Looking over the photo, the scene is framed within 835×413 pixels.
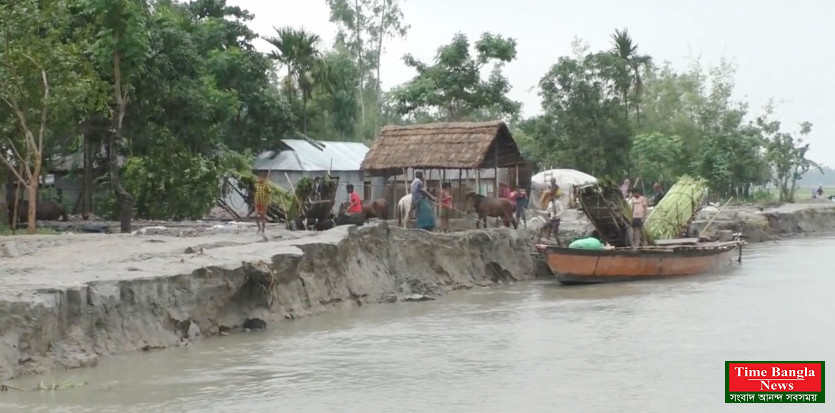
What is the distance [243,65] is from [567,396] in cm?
2185

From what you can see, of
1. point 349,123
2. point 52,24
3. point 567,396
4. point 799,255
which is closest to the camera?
point 567,396

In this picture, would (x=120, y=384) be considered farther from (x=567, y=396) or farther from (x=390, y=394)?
(x=567, y=396)

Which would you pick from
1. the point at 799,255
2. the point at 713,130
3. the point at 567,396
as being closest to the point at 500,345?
the point at 567,396

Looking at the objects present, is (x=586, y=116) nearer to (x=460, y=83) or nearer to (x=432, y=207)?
(x=460, y=83)

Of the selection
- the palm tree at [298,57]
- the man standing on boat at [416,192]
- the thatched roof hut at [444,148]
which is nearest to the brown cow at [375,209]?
the thatched roof hut at [444,148]

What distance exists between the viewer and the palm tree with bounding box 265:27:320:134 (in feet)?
116

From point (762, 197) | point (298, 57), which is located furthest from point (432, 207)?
point (762, 197)

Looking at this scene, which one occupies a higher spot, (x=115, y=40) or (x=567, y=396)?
(x=115, y=40)

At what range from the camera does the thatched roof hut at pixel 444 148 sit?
82.4 ft

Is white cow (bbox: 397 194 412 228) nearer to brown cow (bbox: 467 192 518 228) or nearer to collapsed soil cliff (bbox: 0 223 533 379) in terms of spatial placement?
collapsed soil cliff (bbox: 0 223 533 379)

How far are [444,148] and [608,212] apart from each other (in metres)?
5.94

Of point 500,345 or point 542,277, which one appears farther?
point 542,277

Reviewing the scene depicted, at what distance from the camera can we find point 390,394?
34.9 feet

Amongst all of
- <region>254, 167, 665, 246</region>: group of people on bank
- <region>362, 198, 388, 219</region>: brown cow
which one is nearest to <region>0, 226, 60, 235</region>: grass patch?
<region>254, 167, 665, 246</region>: group of people on bank
